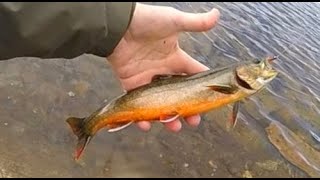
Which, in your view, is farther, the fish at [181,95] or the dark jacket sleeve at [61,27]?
the fish at [181,95]

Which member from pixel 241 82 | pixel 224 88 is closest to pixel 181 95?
pixel 224 88

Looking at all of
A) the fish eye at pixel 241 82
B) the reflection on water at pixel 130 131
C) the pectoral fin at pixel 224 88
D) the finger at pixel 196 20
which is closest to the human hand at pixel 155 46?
the finger at pixel 196 20

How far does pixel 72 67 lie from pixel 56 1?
12.3 ft

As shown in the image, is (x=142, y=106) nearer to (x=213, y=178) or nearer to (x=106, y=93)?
(x=213, y=178)

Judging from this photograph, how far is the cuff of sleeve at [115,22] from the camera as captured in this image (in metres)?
3.05

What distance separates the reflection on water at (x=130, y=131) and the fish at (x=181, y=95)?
183cm

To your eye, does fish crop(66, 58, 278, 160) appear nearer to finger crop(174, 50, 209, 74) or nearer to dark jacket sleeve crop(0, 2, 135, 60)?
finger crop(174, 50, 209, 74)

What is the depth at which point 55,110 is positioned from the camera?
18.6 ft

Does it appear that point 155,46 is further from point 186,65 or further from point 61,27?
point 61,27

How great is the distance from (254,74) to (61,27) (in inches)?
53.1

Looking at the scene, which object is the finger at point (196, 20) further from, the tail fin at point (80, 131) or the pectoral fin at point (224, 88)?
the tail fin at point (80, 131)

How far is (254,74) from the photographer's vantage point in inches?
130

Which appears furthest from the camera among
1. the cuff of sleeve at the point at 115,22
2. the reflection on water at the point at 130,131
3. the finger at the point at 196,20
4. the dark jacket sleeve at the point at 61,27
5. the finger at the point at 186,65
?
the reflection on water at the point at 130,131

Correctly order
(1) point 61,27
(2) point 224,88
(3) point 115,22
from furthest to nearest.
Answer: (2) point 224,88
(3) point 115,22
(1) point 61,27
